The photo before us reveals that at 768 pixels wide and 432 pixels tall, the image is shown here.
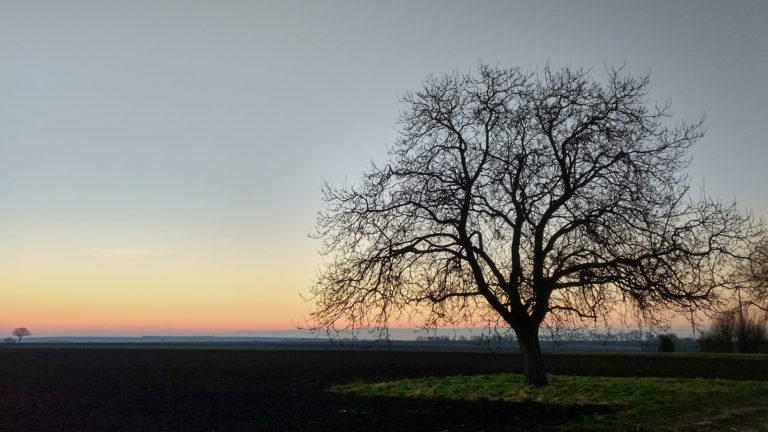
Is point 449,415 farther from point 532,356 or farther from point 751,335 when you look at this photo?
point 751,335

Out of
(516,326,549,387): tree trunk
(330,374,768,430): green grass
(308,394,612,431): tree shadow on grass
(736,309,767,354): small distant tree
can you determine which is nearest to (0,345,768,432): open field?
(308,394,612,431): tree shadow on grass

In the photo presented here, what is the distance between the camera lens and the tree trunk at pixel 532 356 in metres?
25.3

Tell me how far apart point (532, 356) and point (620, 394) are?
3.84 metres

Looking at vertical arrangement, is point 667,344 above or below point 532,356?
below

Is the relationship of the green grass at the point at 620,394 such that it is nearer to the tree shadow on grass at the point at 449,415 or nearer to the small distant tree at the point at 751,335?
the tree shadow on grass at the point at 449,415

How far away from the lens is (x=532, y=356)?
2573 cm

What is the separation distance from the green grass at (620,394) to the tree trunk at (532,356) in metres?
0.48

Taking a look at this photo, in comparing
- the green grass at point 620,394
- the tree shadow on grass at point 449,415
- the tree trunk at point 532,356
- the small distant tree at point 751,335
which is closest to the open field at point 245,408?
the tree shadow on grass at point 449,415

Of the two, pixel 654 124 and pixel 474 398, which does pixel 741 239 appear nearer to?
pixel 654 124

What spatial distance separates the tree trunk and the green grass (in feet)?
1.57

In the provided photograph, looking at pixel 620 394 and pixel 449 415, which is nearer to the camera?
pixel 449 415

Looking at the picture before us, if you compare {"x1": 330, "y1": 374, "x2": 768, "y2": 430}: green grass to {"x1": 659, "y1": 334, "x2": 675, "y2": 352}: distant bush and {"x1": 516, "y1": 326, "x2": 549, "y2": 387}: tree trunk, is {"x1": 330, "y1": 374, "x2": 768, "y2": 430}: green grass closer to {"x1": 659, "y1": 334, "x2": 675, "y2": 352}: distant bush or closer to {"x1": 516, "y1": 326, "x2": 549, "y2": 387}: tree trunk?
{"x1": 516, "y1": 326, "x2": 549, "y2": 387}: tree trunk

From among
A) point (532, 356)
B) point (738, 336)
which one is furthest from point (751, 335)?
point (532, 356)

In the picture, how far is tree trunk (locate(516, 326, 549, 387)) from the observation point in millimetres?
25266
